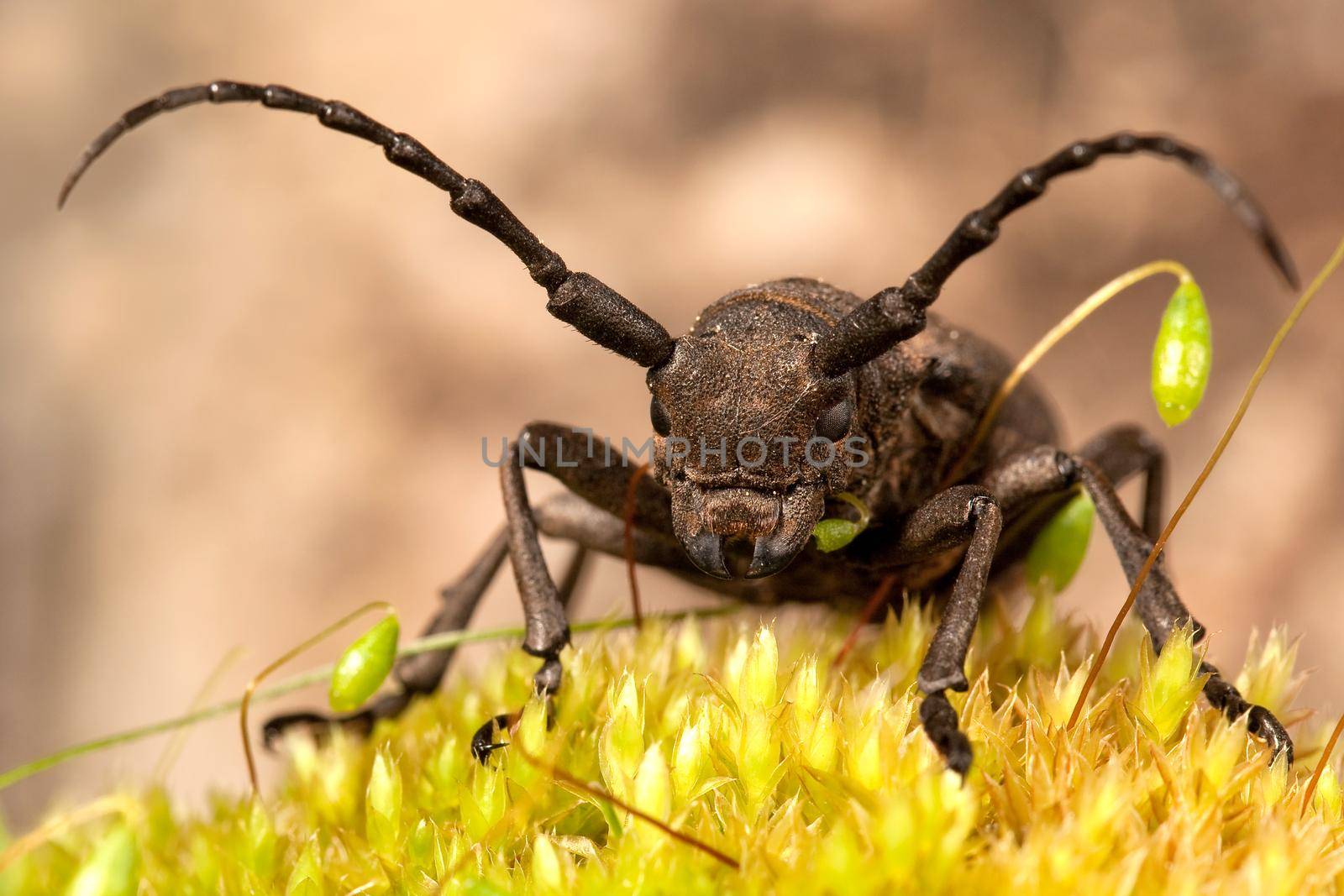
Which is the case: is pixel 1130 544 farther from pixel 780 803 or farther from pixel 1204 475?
pixel 780 803

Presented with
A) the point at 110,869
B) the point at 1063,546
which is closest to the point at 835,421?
the point at 1063,546

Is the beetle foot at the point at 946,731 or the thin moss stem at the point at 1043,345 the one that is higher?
the thin moss stem at the point at 1043,345

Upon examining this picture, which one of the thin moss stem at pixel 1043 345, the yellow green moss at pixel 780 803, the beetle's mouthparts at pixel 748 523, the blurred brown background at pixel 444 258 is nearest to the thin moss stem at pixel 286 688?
the yellow green moss at pixel 780 803

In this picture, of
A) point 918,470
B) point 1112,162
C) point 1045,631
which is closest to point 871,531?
point 918,470

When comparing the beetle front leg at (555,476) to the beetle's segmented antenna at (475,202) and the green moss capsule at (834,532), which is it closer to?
the beetle's segmented antenna at (475,202)

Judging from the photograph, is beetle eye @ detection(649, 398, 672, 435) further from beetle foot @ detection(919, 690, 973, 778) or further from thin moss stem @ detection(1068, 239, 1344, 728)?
thin moss stem @ detection(1068, 239, 1344, 728)

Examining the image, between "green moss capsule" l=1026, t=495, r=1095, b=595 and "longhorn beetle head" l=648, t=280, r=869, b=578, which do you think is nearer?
"longhorn beetle head" l=648, t=280, r=869, b=578

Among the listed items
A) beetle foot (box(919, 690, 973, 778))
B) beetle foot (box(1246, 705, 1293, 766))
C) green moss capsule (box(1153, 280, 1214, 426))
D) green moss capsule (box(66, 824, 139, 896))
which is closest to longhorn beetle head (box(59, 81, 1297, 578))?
green moss capsule (box(1153, 280, 1214, 426))
